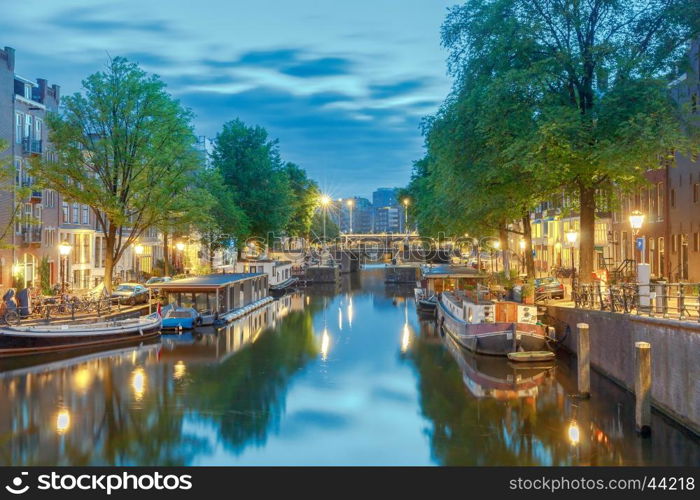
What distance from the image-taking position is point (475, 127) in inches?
1399

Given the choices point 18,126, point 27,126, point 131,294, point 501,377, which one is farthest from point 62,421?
point 27,126

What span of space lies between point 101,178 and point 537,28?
94.5ft

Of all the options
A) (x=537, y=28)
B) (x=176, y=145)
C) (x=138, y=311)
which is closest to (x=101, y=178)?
(x=176, y=145)

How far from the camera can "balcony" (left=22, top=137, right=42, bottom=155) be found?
177 ft

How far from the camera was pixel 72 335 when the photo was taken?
36.8m

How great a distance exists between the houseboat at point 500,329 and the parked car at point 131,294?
2272cm

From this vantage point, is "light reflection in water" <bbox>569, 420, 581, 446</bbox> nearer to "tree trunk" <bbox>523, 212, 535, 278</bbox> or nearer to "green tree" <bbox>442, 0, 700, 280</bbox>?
"green tree" <bbox>442, 0, 700, 280</bbox>

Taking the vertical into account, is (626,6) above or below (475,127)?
above

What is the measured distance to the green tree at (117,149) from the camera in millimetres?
47719

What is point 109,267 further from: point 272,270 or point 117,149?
point 272,270

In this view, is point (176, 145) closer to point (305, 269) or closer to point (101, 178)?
point (101, 178)

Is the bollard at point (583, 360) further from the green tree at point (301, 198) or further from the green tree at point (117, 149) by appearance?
the green tree at point (301, 198)

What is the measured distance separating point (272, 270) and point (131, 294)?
1343 inches
